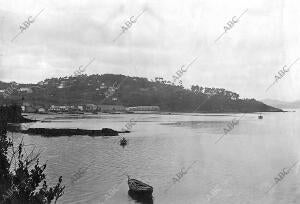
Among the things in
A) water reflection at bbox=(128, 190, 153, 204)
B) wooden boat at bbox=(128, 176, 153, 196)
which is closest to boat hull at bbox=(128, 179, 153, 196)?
wooden boat at bbox=(128, 176, 153, 196)

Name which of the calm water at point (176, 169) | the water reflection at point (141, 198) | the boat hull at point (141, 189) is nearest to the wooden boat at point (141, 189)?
the boat hull at point (141, 189)

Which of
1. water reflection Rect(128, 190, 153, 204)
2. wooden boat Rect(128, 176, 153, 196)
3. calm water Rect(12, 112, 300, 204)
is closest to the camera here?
water reflection Rect(128, 190, 153, 204)

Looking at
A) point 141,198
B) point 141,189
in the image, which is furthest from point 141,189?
point 141,198

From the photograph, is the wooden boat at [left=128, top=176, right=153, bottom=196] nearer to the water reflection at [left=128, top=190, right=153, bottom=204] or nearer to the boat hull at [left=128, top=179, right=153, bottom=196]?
the boat hull at [left=128, top=179, right=153, bottom=196]

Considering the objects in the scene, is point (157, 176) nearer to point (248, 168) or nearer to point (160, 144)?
point (248, 168)

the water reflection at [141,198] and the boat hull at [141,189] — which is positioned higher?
the boat hull at [141,189]

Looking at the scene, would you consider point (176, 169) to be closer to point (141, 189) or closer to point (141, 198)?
point (141, 189)

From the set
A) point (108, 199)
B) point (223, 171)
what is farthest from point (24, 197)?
point (223, 171)

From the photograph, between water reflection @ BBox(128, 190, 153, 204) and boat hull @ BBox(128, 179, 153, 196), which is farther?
boat hull @ BBox(128, 179, 153, 196)

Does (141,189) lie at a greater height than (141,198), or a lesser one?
greater

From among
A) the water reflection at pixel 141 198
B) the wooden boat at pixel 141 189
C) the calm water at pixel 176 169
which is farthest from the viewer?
the calm water at pixel 176 169

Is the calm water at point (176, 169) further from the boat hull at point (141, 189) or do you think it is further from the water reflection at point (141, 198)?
the boat hull at point (141, 189)
